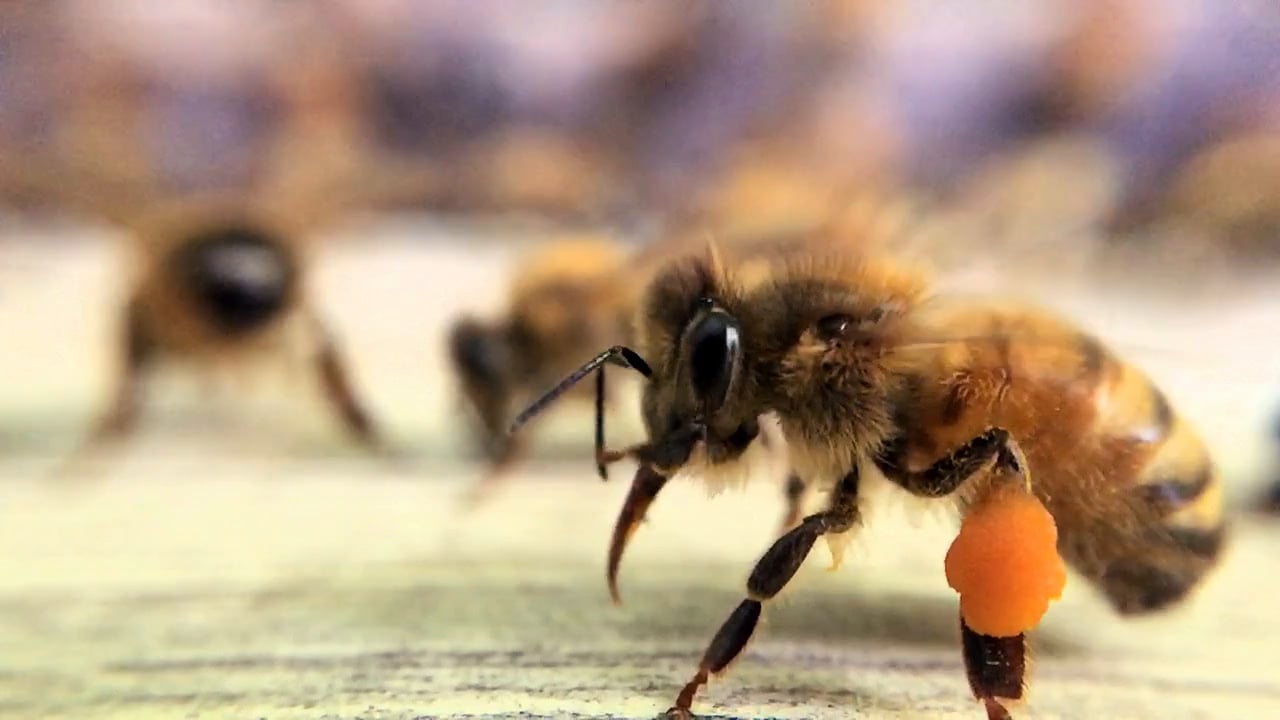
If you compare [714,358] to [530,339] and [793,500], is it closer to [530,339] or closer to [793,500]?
[793,500]

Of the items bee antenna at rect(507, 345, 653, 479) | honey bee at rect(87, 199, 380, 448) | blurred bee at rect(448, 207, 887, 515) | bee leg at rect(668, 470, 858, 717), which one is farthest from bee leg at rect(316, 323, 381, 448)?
bee leg at rect(668, 470, 858, 717)

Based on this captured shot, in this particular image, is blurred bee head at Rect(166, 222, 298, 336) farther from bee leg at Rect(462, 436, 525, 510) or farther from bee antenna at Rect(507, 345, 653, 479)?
bee antenna at Rect(507, 345, 653, 479)

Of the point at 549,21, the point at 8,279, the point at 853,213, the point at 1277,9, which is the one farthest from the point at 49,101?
the point at 1277,9

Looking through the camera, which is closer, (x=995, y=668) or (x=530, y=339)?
(x=995, y=668)

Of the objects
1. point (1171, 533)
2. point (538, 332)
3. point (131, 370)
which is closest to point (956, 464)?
point (1171, 533)

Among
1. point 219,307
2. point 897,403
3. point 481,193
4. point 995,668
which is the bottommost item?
point 995,668

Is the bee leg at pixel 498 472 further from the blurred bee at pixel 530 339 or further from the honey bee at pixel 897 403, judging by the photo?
the honey bee at pixel 897 403
